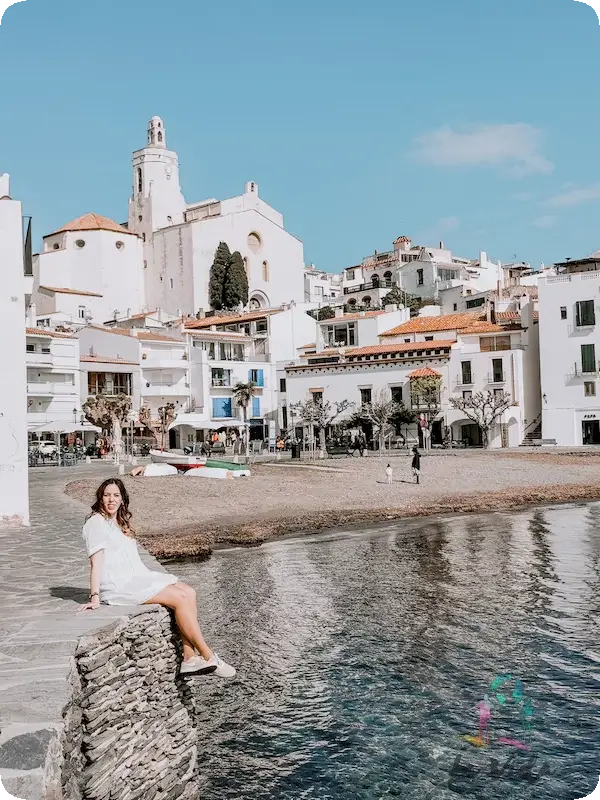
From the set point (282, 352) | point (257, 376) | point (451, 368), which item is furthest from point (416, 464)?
point (282, 352)

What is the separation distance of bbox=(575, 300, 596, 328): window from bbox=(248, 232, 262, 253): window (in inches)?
1893

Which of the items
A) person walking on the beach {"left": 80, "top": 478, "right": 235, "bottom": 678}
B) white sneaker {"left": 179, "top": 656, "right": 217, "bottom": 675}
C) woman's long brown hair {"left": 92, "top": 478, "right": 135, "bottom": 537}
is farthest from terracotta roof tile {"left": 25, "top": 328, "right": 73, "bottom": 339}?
white sneaker {"left": 179, "top": 656, "right": 217, "bottom": 675}

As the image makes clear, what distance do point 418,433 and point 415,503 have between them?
93.4ft

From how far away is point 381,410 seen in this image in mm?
53688

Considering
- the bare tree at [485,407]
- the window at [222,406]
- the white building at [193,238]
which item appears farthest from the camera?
the white building at [193,238]

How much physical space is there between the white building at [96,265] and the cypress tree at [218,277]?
8.50 m

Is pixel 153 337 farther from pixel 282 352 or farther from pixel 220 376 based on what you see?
pixel 282 352

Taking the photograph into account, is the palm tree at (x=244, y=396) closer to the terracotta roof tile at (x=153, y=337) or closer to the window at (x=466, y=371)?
the terracotta roof tile at (x=153, y=337)

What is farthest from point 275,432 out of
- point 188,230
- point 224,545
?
point 224,545

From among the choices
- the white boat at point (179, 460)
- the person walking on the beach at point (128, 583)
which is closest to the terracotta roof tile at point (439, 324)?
the white boat at point (179, 460)

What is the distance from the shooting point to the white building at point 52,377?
55.2 meters

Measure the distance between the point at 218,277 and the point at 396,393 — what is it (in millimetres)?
36142

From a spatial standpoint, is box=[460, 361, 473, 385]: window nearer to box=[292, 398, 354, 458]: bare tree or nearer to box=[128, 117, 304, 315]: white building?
box=[292, 398, 354, 458]: bare tree

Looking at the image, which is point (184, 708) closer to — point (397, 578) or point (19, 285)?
point (397, 578)
